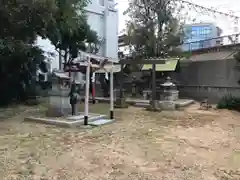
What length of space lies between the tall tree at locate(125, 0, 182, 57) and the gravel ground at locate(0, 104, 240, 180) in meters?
6.75

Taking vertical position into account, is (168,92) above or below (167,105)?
above

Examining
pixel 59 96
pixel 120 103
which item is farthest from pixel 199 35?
pixel 59 96

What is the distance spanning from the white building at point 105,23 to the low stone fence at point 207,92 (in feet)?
17.0

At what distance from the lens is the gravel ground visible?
11.8ft

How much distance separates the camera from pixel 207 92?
41.8 ft

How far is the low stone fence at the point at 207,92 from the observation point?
466 inches

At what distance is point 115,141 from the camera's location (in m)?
5.34

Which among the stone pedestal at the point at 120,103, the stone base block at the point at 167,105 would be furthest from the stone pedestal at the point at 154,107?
the stone pedestal at the point at 120,103

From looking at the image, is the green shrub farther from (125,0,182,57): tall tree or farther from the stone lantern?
(125,0,182,57): tall tree

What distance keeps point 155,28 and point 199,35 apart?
5.26m

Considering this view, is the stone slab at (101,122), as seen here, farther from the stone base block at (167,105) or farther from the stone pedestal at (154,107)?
the stone base block at (167,105)

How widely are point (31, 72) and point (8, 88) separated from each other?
4.69 ft

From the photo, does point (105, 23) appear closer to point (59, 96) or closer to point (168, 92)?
point (168, 92)

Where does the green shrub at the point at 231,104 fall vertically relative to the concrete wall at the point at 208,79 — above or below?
below
